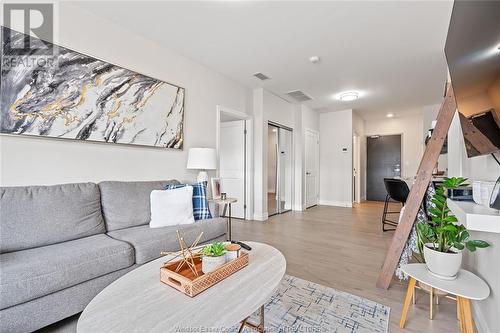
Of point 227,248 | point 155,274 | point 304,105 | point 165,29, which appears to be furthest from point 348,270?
point 304,105

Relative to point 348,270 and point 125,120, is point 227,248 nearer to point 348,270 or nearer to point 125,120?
point 348,270

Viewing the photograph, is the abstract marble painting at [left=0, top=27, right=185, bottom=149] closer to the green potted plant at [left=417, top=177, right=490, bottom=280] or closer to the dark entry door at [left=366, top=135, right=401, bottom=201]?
the green potted plant at [left=417, top=177, right=490, bottom=280]

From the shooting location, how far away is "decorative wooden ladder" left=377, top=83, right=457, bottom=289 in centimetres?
176

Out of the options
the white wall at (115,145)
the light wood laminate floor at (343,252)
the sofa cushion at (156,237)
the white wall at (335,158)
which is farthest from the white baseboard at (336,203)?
the sofa cushion at (156,237)

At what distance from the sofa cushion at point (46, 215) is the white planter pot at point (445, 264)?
2433 millimetres

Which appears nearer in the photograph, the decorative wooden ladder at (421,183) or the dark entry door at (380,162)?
the decorative wooden ladder at (421,183)

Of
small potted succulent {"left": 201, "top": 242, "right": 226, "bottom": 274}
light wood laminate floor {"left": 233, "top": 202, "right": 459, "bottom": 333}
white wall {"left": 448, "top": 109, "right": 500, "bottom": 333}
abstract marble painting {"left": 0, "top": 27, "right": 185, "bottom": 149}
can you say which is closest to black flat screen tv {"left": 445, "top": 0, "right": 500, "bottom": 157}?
white wall {"left": 448, "top": 109, "right": 500, "bottom": 333}

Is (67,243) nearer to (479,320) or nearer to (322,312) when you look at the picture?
(322,312)

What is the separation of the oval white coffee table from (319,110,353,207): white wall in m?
5.25

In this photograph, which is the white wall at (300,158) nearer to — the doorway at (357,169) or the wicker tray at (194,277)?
the doorway at (357,169)

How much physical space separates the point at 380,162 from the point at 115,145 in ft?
23.5

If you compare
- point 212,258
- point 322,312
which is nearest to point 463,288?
point 322,312

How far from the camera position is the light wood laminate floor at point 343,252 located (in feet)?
5.32

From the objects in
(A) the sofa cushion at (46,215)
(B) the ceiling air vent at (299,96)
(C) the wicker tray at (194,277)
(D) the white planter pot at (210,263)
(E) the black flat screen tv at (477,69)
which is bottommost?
(C) the wicker tray at (194,277)
